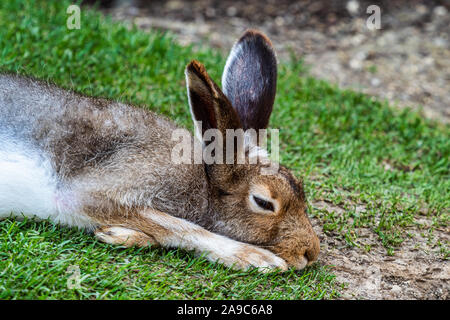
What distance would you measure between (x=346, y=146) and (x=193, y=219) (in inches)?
100

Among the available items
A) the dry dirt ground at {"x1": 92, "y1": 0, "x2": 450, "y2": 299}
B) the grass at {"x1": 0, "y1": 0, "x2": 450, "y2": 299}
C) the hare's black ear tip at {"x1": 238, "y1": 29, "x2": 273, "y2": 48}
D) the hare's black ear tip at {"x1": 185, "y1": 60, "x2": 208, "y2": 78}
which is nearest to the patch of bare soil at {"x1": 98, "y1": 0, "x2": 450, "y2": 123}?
the dry dirt ground at {"x1": 92, "y1": 0, "x2": 450, "y2": 299}

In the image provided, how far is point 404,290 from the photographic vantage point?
14.0ft

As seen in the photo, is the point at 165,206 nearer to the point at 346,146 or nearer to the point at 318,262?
the point at 318,262

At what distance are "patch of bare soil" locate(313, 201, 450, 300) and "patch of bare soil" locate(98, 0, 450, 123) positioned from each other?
350cm

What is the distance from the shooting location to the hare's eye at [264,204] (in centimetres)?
436

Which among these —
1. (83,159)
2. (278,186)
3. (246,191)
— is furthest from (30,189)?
(278,186)

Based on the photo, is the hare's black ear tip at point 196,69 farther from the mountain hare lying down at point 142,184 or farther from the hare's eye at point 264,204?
the hare's eye at point 264,204

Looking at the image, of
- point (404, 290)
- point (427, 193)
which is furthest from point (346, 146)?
point (404, 290)

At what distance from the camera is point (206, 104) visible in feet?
13.8

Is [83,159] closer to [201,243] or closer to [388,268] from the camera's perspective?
[201,243]

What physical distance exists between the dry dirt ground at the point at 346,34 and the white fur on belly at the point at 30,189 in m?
4.84

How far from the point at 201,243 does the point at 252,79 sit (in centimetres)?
145

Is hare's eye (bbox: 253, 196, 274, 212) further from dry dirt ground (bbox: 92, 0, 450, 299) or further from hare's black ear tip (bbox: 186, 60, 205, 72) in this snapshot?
dry dirt ground (bbox: 92, 0, 450, 299)

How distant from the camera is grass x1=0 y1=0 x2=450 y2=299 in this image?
380cm
